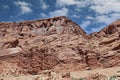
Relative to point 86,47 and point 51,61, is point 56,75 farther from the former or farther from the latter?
point 86,47

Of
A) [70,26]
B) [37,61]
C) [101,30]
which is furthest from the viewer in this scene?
[101,30]

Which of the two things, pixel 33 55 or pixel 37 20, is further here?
pixel 37 20

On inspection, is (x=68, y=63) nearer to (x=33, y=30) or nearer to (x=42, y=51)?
(x=42, y=51)

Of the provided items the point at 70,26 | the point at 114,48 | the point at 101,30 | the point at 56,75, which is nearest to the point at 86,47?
the point at 114,48

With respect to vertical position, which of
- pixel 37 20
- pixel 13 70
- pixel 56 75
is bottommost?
pixel 56 75

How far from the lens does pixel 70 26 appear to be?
3137 inches

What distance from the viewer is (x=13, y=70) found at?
4778 centimetres

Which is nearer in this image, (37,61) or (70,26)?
(37,61)

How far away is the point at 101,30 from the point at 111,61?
29.5m

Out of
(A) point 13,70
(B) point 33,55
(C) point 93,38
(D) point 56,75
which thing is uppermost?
(C) point 93,38

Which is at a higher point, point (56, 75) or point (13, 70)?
point (13, 70)

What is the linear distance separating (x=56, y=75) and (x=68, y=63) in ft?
117

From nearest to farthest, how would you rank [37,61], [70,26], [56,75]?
[56,75] → [37,61] → [70,26]

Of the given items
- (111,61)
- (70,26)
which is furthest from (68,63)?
(70,26)
